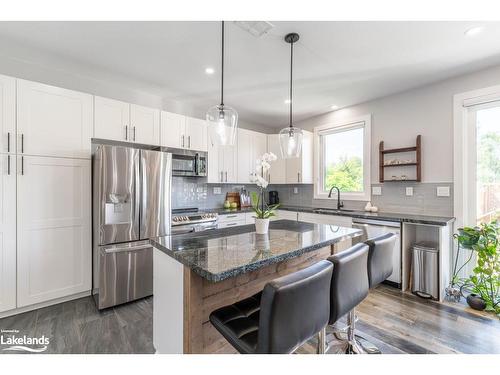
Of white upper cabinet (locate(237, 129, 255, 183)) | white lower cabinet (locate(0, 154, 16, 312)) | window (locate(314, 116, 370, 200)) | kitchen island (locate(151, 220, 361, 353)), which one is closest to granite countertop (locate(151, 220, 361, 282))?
kitchen island (locate(151, 220, 361, 353))

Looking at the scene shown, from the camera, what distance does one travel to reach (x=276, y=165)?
469 cm

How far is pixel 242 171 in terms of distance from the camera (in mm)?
4293

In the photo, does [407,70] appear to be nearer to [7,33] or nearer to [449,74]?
[449,74]

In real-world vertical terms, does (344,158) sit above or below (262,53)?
below

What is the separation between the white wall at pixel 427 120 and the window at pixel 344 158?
16cm

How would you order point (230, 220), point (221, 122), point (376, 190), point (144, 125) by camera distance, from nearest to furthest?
point (221, 122) → point (144, 125) → point (376, 190) → point (230, 220)

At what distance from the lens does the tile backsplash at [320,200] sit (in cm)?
303

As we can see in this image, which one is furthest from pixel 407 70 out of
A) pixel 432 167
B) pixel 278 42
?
pixel 278 42

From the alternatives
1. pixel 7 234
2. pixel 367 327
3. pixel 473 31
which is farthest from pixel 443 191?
pixel 7 234

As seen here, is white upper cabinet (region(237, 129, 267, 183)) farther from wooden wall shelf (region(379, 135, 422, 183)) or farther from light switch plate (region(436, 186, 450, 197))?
light switch plate (region(436, 186, 450, 197))

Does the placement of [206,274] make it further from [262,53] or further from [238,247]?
[262,53]

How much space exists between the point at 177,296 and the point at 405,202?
10.6ft

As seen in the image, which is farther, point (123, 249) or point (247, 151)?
point (247, 151)

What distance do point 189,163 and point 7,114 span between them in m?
1.95
